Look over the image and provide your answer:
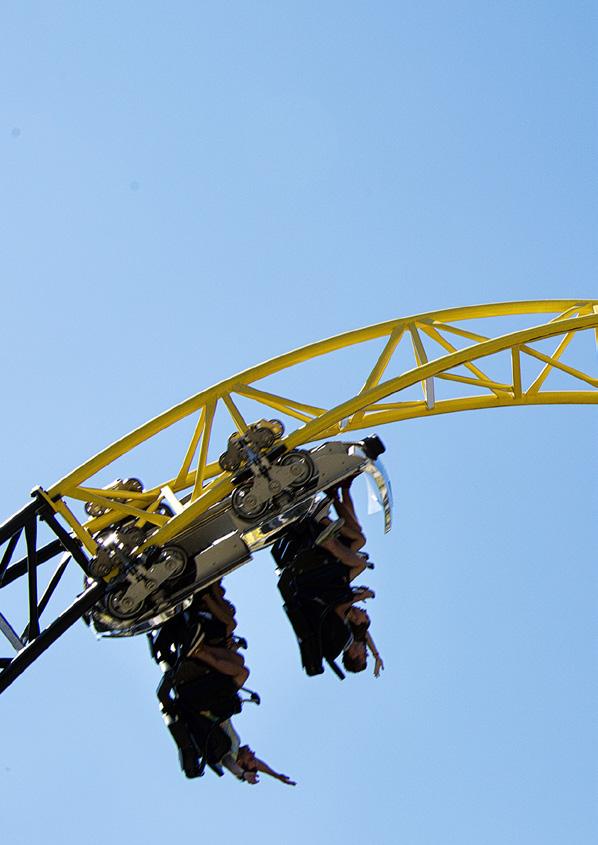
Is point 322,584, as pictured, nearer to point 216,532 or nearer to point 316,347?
point 216,532

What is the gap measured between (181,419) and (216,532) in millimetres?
1352

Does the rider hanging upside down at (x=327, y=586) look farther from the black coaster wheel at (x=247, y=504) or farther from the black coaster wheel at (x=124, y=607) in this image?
the black coaster wheel at (x=124, y=607)

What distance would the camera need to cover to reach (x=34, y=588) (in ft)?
59.7

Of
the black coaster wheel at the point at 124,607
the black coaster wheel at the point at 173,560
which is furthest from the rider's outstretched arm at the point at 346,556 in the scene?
the black coaster wheel at the point at 124,607

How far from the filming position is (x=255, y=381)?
60.6 feet

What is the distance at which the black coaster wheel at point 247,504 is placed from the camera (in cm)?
1767

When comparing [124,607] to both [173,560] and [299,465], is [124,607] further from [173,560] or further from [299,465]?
[299,465]

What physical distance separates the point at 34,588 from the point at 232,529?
2.17m

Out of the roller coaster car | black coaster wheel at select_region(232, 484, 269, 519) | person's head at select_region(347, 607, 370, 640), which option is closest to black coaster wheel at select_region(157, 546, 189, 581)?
the roller coaster car

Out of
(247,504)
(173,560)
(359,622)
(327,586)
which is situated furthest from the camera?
(359,622)

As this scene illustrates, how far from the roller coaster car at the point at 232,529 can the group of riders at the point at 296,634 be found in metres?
0.32

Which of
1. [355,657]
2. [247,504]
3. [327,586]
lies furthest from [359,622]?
[247,504]

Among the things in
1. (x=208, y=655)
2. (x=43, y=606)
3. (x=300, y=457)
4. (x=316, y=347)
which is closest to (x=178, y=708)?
(x=208, y=655)

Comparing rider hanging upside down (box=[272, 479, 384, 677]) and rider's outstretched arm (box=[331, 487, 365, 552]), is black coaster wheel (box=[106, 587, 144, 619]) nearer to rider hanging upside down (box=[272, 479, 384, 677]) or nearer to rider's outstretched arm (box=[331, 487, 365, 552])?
rider hanging upside down (box=[272, 479, 384, 677])
